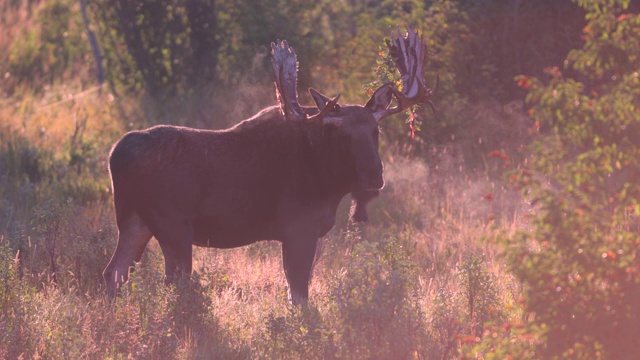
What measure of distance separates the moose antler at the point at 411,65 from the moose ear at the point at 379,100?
0.10 metres

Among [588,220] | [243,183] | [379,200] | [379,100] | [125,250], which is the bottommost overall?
[379,200]

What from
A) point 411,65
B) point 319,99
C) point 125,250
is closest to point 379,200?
point 411,65

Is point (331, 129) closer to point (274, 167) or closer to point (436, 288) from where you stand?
point (274, 167)

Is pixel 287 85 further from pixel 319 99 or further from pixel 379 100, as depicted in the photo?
pixel 379 100

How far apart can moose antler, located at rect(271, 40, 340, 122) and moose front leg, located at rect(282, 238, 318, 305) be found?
0.96 m

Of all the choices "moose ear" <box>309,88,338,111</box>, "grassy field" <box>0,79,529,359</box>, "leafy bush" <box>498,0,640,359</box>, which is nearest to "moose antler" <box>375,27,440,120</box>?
"moose ear" <box>309,88,338,111</box>

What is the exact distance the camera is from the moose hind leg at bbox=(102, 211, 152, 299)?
8.32m

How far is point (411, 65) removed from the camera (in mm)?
8641

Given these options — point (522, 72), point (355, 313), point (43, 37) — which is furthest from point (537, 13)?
point (43, 37)

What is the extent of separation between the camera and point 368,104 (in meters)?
8.29

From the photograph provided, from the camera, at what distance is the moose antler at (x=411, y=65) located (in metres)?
8.42

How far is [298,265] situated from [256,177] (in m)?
0.74

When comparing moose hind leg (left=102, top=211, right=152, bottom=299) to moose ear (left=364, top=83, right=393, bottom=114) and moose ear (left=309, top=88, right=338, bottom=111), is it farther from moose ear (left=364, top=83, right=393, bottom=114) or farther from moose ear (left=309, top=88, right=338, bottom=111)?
moose ear (left=364, top=83, right=393, bottom=114)

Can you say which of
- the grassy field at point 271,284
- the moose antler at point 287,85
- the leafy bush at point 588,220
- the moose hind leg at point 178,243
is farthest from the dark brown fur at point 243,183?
the leafy bush at point 588,220
